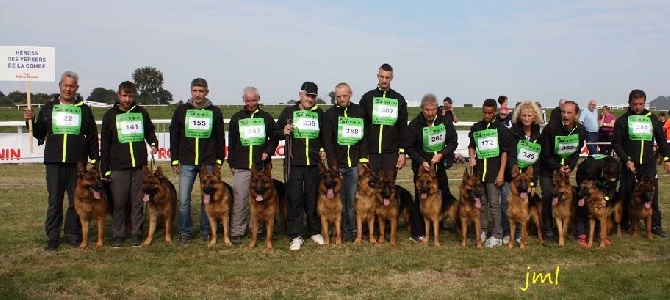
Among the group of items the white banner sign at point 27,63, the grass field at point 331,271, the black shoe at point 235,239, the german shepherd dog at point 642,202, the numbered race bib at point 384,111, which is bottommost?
the grass field at point 331,271

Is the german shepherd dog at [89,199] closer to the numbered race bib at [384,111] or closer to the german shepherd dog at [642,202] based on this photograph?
the numbered race bib at [384,111]

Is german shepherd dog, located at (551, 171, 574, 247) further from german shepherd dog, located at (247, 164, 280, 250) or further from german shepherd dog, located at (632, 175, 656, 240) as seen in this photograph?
german shepherd dog, located at (247, 164, 280, 250)

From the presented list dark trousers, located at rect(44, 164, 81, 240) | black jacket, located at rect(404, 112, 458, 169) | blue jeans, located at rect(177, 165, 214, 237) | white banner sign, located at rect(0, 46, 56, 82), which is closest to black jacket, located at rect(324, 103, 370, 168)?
black jacket, located at rect(404, 112, 458, 169)

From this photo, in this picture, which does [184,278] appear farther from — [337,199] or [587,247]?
[587,247]

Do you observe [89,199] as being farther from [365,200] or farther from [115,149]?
[365,200]

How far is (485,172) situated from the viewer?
6.53m

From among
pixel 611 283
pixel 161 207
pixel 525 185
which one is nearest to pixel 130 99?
pixel 161 207

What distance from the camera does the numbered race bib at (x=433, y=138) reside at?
668 cm

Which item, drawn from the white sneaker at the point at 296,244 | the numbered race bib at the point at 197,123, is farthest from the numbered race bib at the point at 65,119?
the white sneaker at the point at 296,244

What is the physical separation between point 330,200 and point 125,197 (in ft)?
8.41

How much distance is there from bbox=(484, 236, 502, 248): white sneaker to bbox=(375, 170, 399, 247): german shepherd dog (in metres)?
1.17

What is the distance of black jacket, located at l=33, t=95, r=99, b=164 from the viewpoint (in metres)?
6.16

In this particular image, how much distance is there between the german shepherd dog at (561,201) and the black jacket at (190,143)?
4.24 meters

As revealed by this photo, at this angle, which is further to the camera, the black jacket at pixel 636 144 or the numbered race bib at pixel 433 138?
the black jacket at pixel 636 144
